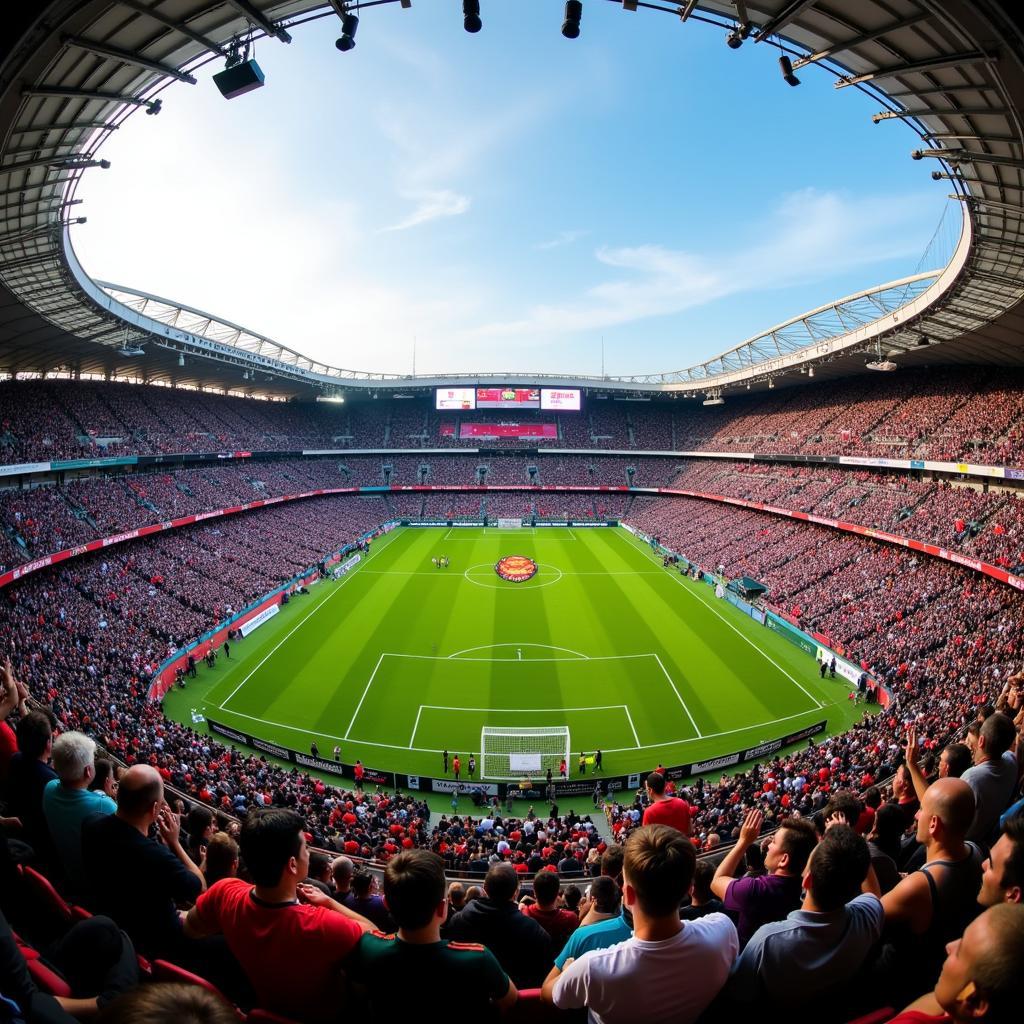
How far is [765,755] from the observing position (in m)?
20.2

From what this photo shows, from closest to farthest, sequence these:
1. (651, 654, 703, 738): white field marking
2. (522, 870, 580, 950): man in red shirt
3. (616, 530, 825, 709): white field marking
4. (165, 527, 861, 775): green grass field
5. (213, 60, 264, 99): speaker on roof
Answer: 1. (522, 870, 580, 950): man in red shirt
2. (213, 60, 264, 99): speaker on roof
3. (165, 527, 861, 775): green grass field
4. (651, 654, 703, 738): white field marking
5. (616, 530, 825, 709): white field marking

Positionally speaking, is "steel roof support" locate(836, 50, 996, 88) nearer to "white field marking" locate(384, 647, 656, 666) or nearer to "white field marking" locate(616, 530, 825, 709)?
"white field marking" locate(616, 530, 825, 709)

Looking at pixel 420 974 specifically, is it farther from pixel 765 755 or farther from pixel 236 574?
pixel 236 574

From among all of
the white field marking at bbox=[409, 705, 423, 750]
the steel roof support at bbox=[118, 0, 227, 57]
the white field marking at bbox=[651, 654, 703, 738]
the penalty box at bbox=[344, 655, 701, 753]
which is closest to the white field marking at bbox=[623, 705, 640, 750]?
the penalty box at bbox=[344, 655, 701, 753]

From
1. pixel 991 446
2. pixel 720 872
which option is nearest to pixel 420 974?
pixel 720 872

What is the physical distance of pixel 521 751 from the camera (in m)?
20.6

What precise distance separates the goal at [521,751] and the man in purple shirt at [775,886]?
16.4 metres

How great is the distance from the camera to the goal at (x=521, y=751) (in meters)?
19.6

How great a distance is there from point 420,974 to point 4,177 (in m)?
19.9

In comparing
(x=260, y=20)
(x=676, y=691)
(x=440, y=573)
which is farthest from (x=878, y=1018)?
(x=440, y=573)

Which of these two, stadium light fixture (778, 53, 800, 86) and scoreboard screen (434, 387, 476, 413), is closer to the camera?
stadium light fixture (778, 53, 800, 86)

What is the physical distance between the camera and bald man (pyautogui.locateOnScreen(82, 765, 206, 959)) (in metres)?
3.60

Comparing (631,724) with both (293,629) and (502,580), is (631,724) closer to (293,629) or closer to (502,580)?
(293,629)

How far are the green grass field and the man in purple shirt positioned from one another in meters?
16.9
